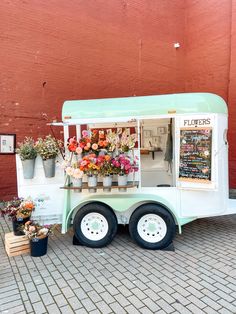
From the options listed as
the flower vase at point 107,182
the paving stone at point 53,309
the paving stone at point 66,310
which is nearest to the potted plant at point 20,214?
the flower vase at point 107,182

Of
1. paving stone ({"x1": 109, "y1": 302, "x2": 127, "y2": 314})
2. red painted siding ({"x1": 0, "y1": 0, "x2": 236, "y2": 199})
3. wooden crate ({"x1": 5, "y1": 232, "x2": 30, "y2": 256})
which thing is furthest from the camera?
red painted siding ({"x1": 0, "y1": 0, "x2": 236, "y2": 199})

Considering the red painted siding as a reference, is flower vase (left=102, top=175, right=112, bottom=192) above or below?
below

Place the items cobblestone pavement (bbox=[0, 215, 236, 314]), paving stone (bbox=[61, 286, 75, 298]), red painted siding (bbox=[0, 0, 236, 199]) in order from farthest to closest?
red painted siding (bbox=[0, 0, 236, 199]), paving stone (bbox=[61, 286, 75, 298]), cobblestone pavement (bbox=[0, 215, 236, 314])

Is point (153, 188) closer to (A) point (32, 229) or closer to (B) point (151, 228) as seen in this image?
(B) point (151, 228)

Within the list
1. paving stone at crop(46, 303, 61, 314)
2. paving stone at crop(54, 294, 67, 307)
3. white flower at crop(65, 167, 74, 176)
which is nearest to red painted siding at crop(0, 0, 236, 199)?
white flower at crop(65, 167, 74, 176)

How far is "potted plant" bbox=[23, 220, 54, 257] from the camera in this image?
388cm

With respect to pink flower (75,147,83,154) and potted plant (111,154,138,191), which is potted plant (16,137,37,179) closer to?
pink flower (75,147,83,154)

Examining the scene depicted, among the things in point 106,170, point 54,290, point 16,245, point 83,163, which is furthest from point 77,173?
point 54,290

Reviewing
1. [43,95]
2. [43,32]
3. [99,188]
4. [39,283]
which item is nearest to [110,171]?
[99,188]

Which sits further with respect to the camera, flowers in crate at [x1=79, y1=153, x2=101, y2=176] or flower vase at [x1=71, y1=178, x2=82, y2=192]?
flower vase at [x1=71, y1=178, x2=82, y2=192]

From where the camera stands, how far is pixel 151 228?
4.18 m

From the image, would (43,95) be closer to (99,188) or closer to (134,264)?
(99,188)

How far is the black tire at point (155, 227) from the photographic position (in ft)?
13.4

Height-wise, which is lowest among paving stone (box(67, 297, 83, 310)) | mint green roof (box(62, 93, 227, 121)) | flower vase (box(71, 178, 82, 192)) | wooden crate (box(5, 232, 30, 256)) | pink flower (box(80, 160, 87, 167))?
paving stone (box(67, 297, 83, 310))
